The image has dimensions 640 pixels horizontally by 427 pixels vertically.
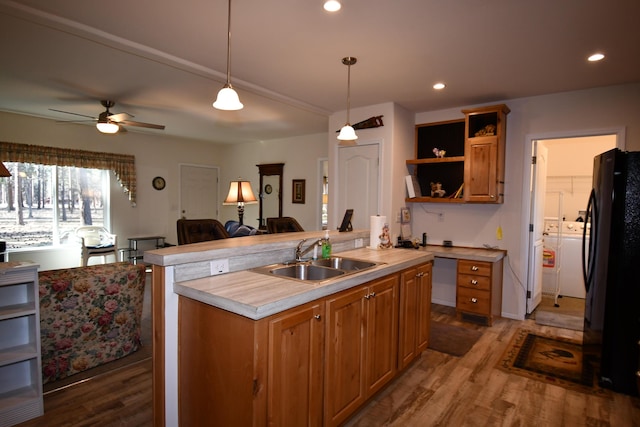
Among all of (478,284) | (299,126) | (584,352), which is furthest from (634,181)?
(299,126)

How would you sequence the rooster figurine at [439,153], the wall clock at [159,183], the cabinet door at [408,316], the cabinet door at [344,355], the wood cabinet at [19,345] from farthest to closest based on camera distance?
1. the wall clock at [159,183]
2. the rooster figurine at [439,153]
3. the cabinet door at [408,316]
4. the wood cabinet at [19,345]
5. the cabinet door at [344,355]

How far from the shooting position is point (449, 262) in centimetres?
465

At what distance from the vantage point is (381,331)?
7.75 ft

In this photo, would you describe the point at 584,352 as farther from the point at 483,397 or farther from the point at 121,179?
the point at 121,179

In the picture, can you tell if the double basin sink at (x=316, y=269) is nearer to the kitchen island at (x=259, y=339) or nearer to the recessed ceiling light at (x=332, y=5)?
the kitchen island at (x=259, y=339)

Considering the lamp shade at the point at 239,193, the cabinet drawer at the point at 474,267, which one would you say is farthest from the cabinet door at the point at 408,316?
the lamp shade at the point at 239,193

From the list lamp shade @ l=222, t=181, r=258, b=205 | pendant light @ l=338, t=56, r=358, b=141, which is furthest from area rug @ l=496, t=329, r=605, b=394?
lamp shade @ l=222, t=181, r=258, b=205

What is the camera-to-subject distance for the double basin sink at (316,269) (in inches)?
88.5

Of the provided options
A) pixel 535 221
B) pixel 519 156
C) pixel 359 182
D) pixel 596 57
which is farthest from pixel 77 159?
pixel 596 57

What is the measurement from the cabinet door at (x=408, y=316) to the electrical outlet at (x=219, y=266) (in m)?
1.27

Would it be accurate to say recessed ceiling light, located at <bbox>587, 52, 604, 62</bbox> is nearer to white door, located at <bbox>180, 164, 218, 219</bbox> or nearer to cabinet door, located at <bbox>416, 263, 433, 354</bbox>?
cabinet door, located at <bbox>416, 263, 433, 354</bbox>

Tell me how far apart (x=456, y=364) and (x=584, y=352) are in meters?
1.15

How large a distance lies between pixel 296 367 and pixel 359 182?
3255 millimetres

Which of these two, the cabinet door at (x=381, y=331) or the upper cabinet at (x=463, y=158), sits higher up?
the upper cabinet at (x=463, y=158)
